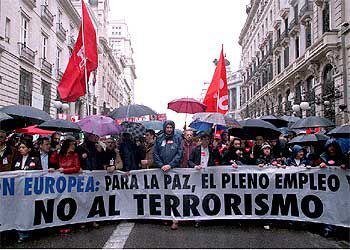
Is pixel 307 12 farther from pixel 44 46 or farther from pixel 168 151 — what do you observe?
pixel 168 151

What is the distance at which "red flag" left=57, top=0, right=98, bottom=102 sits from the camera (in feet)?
26.9

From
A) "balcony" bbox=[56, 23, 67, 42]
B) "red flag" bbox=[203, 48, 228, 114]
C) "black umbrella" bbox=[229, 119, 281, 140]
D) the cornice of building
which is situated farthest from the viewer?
the cornice of building

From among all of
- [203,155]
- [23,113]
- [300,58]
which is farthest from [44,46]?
[203,155]

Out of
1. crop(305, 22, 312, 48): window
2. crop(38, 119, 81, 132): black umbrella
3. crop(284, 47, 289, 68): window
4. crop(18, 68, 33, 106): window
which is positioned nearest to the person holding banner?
crop(38, 119, 81, 132): black umbrella

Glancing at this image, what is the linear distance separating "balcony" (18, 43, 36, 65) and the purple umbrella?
1906cm

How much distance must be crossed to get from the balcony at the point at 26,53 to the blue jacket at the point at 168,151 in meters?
20.4

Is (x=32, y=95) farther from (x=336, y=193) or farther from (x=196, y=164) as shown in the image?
(x=336, y=193)

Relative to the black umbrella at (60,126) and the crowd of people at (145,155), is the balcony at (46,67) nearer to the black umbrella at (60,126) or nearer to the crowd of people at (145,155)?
the black umbrella at (60,126)

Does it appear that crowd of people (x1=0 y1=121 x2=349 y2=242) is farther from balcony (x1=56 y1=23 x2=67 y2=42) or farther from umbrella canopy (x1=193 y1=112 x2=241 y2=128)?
balcony (x1=56 y1=23 x2=67 y2=42)

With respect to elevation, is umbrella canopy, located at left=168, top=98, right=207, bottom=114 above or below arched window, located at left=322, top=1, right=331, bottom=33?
below

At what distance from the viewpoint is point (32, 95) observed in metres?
26.3

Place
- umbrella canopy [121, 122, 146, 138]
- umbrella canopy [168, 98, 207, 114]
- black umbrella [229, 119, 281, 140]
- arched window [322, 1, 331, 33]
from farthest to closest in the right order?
arched window [322, 1, 331, 33]
umbrella canopy [168, 98, 207, 114]
black umbrella [229, 119, 281, 140]
umbrella canopy [121, 122, 146, 138]

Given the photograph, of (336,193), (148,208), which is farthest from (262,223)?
(148,208)

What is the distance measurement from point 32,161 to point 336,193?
4995 mm
